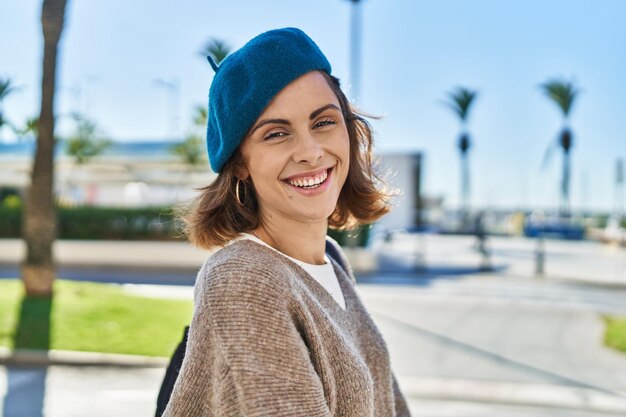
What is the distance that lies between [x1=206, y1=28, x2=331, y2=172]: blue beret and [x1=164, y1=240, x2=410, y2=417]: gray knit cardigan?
0.26 metres

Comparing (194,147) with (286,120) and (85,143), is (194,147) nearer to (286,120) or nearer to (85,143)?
(85,143)

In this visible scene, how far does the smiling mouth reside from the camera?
5.53 ft

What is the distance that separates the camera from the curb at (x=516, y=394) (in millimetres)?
6895

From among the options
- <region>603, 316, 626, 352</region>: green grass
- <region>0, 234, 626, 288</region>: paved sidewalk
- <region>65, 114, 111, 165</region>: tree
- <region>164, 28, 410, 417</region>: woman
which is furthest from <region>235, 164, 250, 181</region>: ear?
<region>65, 114, 111, 165</region>: tree

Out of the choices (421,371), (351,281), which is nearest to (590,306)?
(421,371)

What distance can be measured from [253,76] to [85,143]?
36644mm

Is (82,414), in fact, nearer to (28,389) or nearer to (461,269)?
(28,389)

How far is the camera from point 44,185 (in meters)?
11.3

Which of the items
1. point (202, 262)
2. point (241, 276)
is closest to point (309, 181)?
point (241, 276)

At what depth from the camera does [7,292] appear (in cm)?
1159

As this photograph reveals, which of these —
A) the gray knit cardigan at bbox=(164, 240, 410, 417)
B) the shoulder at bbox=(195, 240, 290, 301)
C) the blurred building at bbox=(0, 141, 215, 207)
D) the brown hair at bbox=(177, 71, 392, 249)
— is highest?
the blurred building at bbox=(0, 141, 215, 207)

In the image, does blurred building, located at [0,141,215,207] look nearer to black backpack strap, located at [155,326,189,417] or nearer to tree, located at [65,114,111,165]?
tree, located at [65,114,111,165]

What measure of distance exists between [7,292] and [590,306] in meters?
10.8

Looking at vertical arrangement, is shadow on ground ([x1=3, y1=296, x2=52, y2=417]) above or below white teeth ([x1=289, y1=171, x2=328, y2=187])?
below
